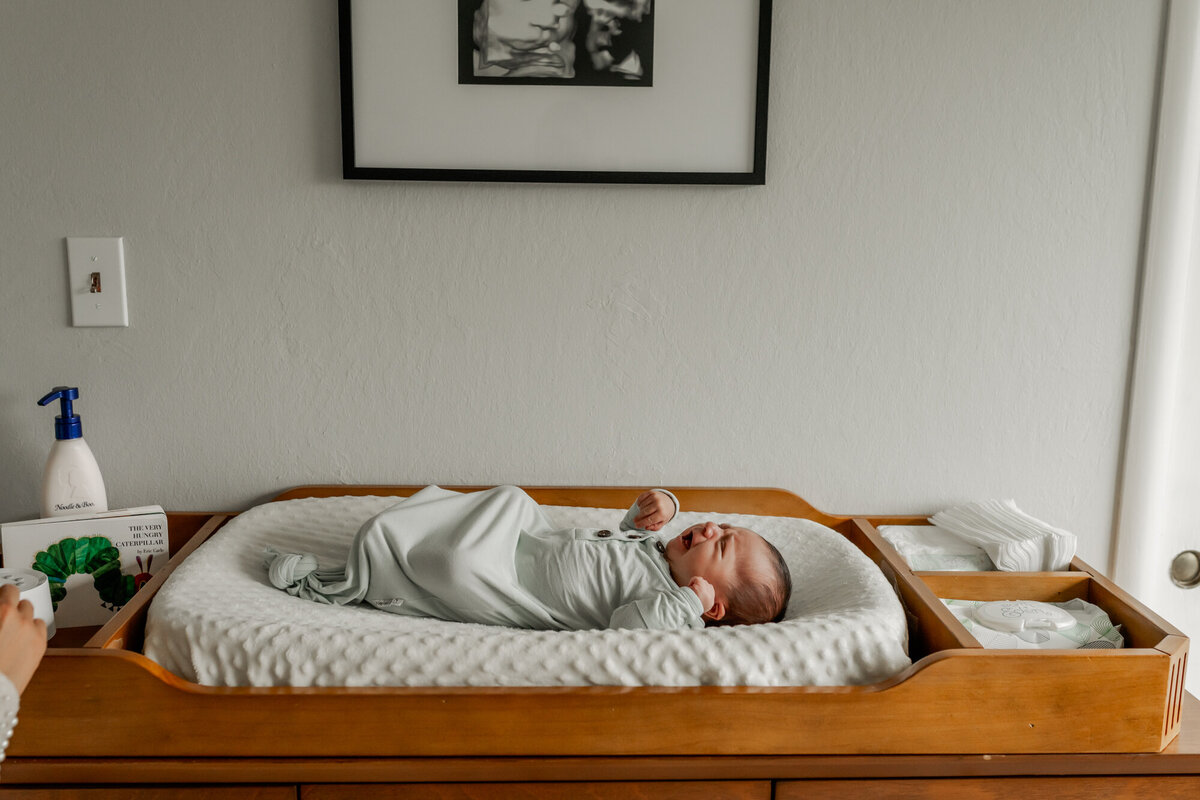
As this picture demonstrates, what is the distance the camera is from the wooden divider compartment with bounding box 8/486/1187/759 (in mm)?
789

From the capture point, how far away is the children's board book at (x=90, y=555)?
105 cm

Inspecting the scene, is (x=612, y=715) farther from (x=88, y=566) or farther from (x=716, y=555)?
(x=88, y=566)

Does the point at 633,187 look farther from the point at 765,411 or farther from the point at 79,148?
the point at 79,148

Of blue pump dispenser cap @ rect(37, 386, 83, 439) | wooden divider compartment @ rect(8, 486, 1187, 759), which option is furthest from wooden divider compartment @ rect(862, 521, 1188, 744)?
blue pump dispenser cap @ rect(37, 386, 83, 439)

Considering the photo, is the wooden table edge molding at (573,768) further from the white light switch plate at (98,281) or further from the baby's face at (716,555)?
the white light switch plate at (98,281)

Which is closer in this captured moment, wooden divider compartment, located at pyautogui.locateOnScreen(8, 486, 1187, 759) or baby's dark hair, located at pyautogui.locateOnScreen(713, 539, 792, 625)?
wooden divider compartment, located at pyautogui.locateOnScreen(8, 486, 1187, 759)

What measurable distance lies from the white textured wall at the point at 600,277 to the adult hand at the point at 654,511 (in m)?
0.15

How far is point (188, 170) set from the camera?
3.80ft

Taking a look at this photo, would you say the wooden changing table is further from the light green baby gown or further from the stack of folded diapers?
the stack of folded diapers

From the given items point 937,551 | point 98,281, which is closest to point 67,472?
point 98,281

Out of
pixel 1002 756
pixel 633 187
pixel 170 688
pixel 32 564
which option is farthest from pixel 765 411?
pixel 32 564

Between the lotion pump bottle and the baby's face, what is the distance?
2.49 ft

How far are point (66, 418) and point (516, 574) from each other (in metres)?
0.63

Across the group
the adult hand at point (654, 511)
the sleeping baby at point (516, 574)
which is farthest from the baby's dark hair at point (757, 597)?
the adult hand at point (654, 511)
